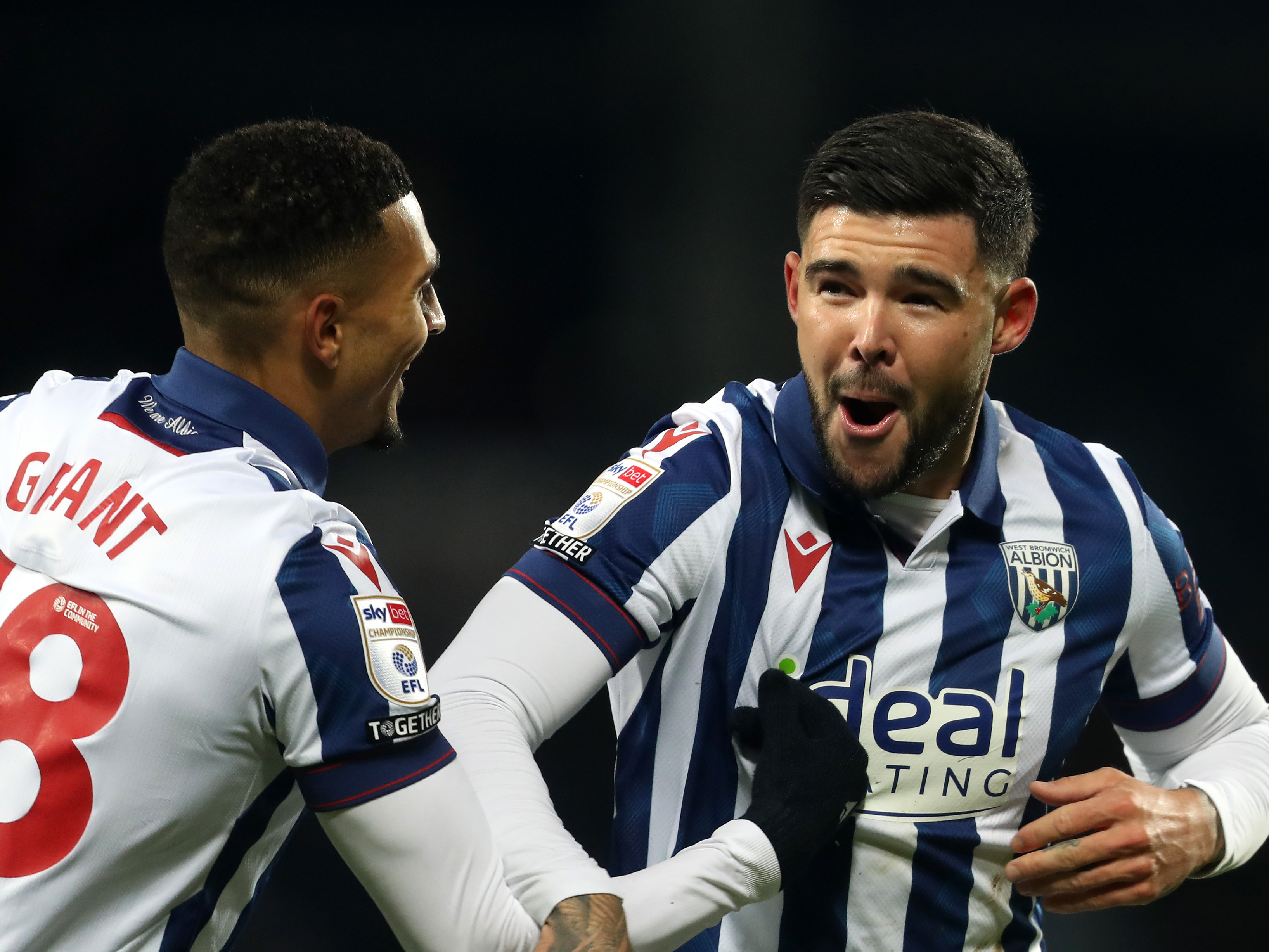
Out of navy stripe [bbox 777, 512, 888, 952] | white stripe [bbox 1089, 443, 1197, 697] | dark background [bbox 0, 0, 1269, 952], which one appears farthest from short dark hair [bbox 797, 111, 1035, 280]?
dark background [bbox 0, 0, 1269, 952]

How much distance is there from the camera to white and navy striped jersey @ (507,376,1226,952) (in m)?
1.25

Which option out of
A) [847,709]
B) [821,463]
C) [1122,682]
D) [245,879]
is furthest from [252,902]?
[1122,682]

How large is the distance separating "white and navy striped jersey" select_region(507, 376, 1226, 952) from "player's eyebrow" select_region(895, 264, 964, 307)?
0.18 m

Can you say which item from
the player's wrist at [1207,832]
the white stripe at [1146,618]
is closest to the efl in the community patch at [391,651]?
the white stripe at [1146,618]

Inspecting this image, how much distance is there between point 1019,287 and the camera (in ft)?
4.58

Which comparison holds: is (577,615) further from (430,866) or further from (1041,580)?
(1041,580)

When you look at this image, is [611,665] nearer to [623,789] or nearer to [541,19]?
[623,789]

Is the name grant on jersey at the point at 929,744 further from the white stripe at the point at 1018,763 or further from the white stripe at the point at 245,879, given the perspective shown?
the white stripe at the point at 245,879

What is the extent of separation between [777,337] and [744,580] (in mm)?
1339

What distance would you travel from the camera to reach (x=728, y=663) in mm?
1271

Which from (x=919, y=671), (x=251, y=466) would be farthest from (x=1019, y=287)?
(x=251, y=466)

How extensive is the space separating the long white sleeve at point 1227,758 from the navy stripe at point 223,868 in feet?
3.49

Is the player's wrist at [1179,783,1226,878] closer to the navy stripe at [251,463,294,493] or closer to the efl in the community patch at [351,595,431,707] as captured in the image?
the efl in the community patch at [351,595,431,707]

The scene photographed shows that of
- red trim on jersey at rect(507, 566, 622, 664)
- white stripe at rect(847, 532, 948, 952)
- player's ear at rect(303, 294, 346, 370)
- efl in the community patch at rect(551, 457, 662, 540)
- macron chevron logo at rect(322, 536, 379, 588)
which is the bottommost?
white stripe at rect(847, 532, 948, 952)
